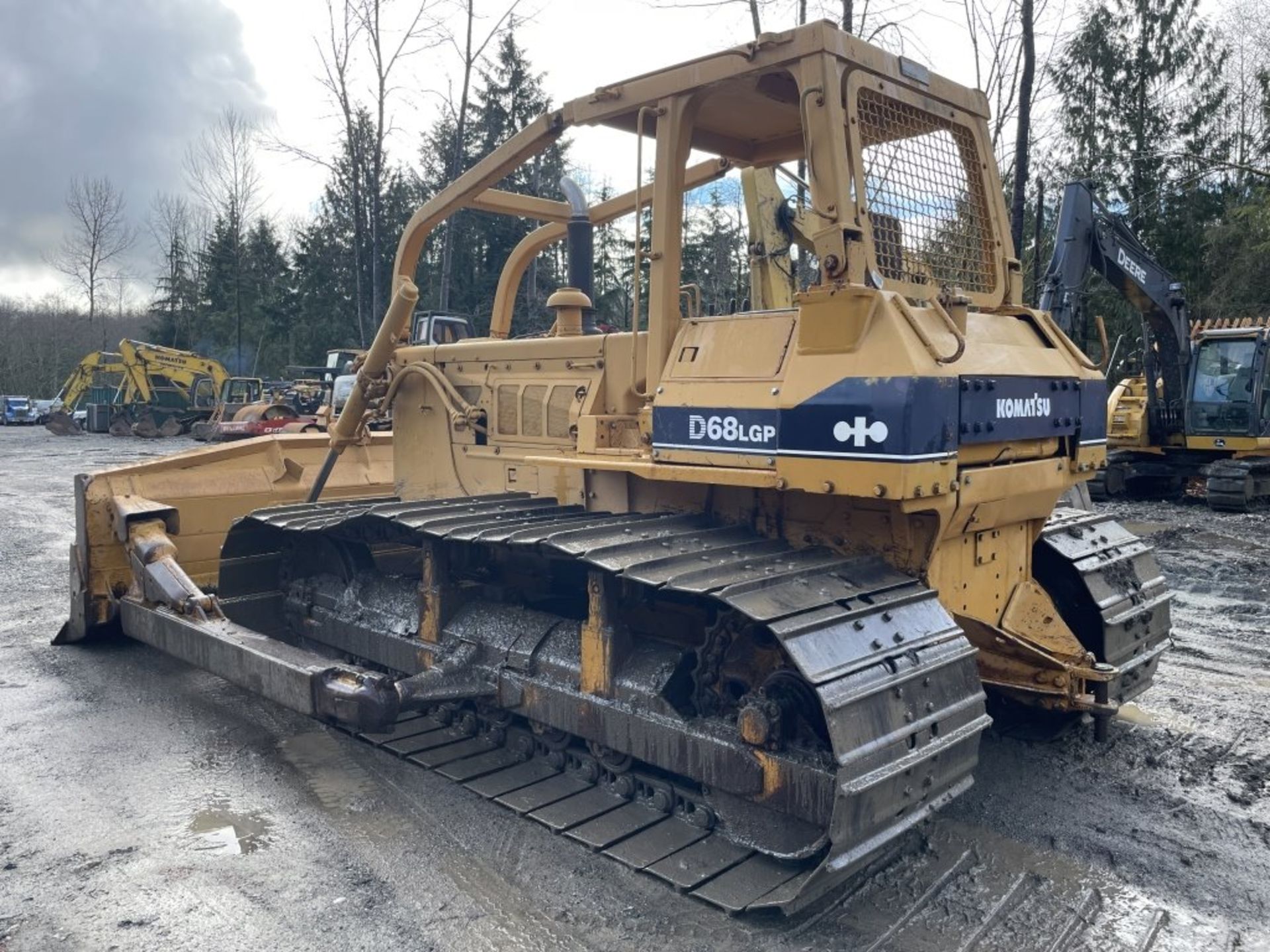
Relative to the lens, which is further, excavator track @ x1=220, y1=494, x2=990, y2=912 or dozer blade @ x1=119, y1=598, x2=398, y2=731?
dozer blade @ x1=119, y1=598, x2=398, y2=731

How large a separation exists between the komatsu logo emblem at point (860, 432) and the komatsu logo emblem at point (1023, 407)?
651 mm

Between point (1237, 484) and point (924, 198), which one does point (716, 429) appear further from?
point (1237, 484)

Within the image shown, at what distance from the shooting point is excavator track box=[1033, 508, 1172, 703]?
4699mm

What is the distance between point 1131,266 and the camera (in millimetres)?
12906

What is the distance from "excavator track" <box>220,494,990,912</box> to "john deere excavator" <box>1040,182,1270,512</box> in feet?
31.5

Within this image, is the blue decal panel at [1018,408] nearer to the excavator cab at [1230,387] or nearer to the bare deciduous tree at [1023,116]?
the bare deciduous tree at [1023,116]

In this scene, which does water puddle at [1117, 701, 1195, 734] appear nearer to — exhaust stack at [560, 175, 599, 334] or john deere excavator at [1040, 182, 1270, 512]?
exhaust stack at [560, 175, 599, 334]

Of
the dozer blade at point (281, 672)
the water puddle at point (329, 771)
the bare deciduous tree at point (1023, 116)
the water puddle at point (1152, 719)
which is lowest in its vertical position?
the water puddle at point (329, 771)

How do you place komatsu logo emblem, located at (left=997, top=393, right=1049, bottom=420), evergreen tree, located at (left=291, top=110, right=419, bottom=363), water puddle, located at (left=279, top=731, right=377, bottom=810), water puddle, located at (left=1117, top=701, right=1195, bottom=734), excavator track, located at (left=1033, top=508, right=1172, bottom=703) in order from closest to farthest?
komatsu logo emblem, located at (left=997, top=393, right=1049, bottom=420) → water puddle, located at (left=279, top=731, right=377, bottom=810) → excavator track, located at (left=1033, top=508, right=1172, bottom=703) → water puddle, located at (left=1117, top=701, right=1195, bottom=734) → evergreen tree, located at (left=291, top=110, right=419, bottom=363)

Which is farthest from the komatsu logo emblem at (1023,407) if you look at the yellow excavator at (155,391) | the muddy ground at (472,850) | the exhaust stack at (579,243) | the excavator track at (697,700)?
the yellow excavator at (155,391)

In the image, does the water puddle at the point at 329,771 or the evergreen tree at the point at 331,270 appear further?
the evergreen tree at the point at 331,270

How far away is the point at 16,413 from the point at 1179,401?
41.6 metres

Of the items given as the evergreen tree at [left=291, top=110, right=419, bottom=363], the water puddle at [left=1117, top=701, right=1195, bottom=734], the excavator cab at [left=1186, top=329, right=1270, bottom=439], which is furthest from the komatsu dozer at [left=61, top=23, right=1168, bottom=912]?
the evergreen tree at [left=291, top=110, right=419, bottom=363]

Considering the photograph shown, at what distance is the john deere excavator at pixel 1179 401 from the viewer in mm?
13180
